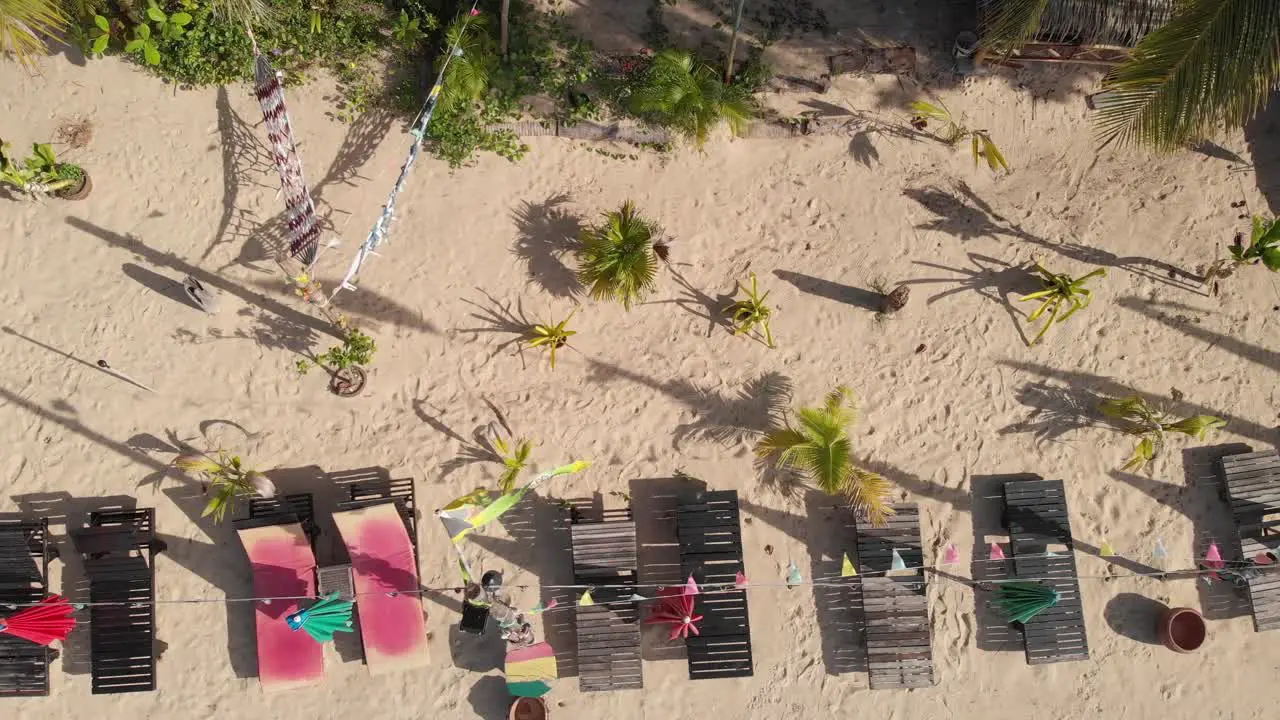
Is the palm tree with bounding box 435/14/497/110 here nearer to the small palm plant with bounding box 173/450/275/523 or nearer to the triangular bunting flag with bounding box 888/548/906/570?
the small palm plant with bounding box 173/450/275/523

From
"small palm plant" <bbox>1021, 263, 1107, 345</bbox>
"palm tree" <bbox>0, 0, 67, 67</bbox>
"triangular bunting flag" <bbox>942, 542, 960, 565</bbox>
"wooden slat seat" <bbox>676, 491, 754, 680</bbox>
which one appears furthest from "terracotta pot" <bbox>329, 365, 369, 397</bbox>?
"small palm plant" <bbox>1021, 263, 1107, 345</bbox>

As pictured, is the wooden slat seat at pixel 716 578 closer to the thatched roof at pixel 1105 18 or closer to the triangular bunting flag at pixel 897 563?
the triangular bunting flag at pixel 897 563

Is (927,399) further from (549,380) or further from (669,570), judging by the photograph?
(549,380)

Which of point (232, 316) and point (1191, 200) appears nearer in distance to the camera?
point (232, 316)

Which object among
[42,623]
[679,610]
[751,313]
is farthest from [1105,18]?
[42,623]

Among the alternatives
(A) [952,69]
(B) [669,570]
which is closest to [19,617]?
(B) [669,570]

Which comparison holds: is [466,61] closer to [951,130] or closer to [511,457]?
[511,457]

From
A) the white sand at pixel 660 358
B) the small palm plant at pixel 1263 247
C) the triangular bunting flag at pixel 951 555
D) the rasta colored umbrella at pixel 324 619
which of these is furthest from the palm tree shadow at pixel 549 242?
the small palm plant at pixel 1263 247
